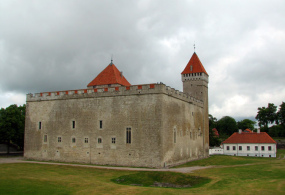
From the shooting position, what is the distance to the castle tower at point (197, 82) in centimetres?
4725

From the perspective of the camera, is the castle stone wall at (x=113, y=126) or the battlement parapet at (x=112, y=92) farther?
the battlement parapet at (x=112, y=92)

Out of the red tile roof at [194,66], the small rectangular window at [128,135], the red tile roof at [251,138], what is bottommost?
the red tile roof at [251,138]

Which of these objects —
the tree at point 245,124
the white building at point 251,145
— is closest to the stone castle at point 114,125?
the white building at point 251,145

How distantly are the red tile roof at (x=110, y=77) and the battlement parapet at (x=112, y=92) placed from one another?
4.98 metres

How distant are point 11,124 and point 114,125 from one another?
69.7 feet

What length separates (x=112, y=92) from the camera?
34.3 m

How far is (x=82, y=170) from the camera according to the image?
29.2 m

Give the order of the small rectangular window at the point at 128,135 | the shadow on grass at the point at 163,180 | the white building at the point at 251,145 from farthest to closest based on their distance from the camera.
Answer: the white building at the point at 251,145
the small rectangular window at the point at 128,135
the shadow on grass at the point at 163,180

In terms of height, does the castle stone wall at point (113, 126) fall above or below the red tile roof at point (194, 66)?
below

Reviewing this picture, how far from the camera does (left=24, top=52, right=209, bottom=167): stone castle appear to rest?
31.6m

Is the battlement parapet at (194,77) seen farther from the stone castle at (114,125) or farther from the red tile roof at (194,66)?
the stone castle at (114,125)

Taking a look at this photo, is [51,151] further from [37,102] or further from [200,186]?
[200,186]

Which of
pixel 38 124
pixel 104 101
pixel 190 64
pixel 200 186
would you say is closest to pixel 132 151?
pixel 104 101

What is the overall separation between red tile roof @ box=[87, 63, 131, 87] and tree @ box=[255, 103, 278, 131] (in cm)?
7015
